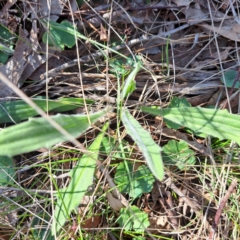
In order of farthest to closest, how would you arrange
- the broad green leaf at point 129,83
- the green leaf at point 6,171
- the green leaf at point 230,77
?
the green leaf at point 230,77, the green leaf at point 6,171, the broad green leaf at point 129,83

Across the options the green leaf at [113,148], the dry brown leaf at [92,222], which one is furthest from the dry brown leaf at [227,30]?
the dry brown leaf at [92,222]

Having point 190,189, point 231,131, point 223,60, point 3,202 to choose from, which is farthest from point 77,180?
point 223,60

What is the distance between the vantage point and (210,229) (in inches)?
49.1

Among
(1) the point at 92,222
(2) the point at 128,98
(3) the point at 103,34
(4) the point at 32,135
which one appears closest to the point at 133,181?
(1) the point at 92,222

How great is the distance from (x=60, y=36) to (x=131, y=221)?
0.69m

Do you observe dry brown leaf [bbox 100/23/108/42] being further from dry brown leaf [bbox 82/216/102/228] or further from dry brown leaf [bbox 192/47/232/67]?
dry brown leaf [bbox 82/216/102/228]

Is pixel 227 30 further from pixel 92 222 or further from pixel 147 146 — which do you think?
pixel 92 222

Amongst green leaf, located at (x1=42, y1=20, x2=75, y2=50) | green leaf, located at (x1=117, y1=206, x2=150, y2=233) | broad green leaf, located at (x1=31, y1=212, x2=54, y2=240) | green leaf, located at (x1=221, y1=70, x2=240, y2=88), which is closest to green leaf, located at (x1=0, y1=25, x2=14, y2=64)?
green leaf, located at (x1=42, y1=20, x2=75, y2=50)

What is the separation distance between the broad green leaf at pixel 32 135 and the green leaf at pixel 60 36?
1.01ft

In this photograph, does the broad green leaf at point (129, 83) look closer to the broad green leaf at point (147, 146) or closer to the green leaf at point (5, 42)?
the broad green leaf at point (147, 146)

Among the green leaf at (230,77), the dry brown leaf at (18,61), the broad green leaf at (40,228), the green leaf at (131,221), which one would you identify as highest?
the dry brown leaf at (18,61)

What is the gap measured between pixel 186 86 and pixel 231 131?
10.1 inches

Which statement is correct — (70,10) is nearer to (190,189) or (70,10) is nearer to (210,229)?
(190,189)

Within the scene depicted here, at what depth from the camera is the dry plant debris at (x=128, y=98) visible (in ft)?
4.04
